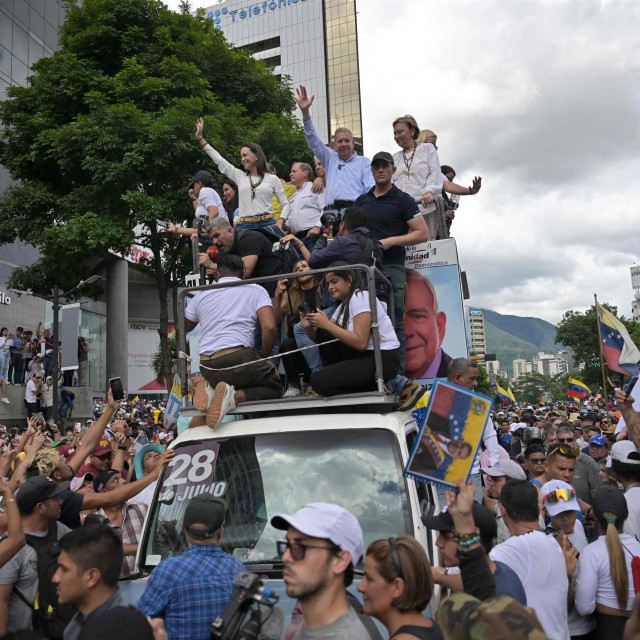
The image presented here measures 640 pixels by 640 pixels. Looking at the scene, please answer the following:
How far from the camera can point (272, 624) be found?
2578mm

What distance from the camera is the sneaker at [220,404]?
465 cm

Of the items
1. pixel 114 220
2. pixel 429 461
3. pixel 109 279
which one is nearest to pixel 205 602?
pixel 429 461

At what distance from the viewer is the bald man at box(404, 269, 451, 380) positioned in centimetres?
643

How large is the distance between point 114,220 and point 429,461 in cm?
1523

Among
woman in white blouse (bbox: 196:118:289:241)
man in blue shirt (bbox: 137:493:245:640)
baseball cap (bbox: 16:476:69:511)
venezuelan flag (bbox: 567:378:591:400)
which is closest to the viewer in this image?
man in blue shirt (bbox: 137:493:245:640)

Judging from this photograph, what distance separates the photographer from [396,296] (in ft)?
20.4

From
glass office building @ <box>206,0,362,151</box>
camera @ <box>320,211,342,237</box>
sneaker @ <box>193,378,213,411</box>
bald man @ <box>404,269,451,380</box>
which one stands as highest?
glass office building @ <box>206,0,362,151</box>

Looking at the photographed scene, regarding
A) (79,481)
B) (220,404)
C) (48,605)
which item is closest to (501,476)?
(220,404)

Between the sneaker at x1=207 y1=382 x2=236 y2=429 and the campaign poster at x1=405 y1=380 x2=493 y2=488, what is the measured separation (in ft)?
5.32

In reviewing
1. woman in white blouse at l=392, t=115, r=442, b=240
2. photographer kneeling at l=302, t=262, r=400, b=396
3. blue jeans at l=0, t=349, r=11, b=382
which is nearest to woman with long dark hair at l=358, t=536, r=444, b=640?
photographer kneeling at l=302, t=262, r=400, b=396

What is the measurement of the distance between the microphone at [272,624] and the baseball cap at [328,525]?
0.31 m

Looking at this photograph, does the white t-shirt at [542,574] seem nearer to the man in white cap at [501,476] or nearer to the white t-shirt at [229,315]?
the man in white cap at [501,476]

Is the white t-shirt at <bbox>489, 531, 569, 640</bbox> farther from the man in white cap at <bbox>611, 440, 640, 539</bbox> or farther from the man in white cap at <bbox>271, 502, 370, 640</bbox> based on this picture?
the man in white cap at <bbox>611, 440, 640, 539</bbox>

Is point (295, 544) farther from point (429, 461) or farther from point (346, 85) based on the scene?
point (346, 85)
